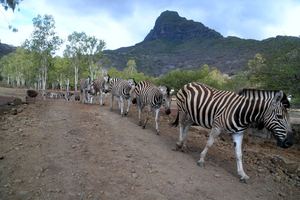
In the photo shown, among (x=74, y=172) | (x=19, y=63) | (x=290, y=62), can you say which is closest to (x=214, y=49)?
(x=19, y=63)

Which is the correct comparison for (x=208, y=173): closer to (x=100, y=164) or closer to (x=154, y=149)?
(x=154, y=149)

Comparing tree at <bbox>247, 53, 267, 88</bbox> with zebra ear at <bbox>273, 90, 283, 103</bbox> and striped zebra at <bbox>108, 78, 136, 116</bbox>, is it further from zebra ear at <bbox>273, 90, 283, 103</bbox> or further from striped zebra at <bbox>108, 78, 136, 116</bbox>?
zebra ear at <bbox>273, 90, 283, 103</bbox>

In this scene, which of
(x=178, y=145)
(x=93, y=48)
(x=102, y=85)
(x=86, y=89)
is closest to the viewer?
(x=178, y=145)

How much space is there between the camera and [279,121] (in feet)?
29.1

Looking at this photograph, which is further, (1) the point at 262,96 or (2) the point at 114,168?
(1) the point at 262,96

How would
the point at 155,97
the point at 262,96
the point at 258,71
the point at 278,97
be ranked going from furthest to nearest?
the point at 258,71 < the point at 155,97 < the point at 262,96 < the point at 278,97

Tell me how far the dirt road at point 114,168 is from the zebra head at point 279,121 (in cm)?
134

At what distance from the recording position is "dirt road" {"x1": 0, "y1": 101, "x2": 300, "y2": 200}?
738 cm

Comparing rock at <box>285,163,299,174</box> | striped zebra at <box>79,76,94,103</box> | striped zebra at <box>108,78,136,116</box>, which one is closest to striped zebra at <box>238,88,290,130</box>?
rock at <box>285,163,299,174</box>

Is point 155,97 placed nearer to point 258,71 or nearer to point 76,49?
point 258,71

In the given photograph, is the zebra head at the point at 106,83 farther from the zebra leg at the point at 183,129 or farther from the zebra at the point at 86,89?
the zebra leg at the point at 183,129

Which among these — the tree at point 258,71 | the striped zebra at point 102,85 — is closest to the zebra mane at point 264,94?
the tree at point 258,71

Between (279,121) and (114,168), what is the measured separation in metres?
4.38

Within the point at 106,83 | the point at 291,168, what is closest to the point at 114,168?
the point at 291,168
